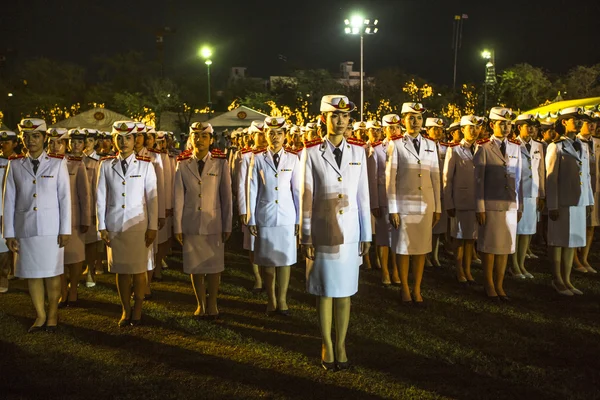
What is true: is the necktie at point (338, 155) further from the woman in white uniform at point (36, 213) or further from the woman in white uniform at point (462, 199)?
the woman in white uniform at point (462, 199)

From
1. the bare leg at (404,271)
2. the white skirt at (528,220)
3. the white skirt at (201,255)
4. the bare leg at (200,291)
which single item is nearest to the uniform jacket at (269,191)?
the white skirt at (201,255)

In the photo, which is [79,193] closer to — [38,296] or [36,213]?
[36,213]

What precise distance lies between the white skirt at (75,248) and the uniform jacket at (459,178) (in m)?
5.75

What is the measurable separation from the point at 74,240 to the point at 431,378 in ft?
17.2

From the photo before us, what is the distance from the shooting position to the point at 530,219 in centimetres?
873

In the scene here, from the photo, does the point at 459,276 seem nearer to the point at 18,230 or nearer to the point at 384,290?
the point at 384,290

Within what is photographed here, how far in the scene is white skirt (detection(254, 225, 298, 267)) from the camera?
22.2 feet

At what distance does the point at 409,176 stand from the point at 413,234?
78 centimetres

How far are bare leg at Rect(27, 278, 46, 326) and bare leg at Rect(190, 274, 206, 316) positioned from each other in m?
1.80

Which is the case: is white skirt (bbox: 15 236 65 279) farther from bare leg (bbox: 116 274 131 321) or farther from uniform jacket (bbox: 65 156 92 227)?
uniform jacket (bbox: 65 156 92 227)

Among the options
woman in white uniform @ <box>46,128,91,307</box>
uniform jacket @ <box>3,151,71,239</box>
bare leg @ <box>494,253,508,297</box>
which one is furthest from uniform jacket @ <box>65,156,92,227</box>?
bare leg @ <box>494,253,508,297</box>

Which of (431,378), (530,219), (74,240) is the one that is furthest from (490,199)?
(74,240)

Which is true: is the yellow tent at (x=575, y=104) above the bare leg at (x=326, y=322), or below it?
above

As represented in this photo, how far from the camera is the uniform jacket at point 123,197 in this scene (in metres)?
6.29
